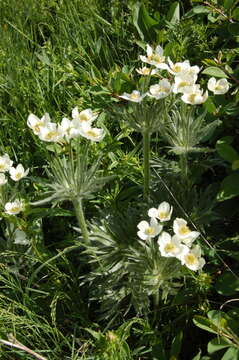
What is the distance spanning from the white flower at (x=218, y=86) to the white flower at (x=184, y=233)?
0.47 m

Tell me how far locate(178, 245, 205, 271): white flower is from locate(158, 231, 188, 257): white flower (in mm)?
16

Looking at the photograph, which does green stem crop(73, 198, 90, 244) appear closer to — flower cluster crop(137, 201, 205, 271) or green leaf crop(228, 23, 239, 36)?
flower cluster crop(137, 201, 205, 271)

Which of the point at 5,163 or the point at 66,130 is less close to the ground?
the point at 66,130

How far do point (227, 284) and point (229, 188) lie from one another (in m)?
0.29

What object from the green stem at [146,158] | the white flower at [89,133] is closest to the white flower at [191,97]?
the green stem at [146,158]

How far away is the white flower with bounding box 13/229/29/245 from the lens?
5.53 ft

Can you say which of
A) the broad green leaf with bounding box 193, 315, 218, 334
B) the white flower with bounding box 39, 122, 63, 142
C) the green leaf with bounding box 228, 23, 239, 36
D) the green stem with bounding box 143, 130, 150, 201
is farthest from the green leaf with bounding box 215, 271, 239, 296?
the green leaf with bounding box 228, 23, 239, 36

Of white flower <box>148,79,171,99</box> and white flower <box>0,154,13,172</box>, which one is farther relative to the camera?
white flower <box>0,154,13,172</box>

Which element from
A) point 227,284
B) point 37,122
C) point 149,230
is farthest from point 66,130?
point 227,284

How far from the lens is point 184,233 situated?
140 centimetres

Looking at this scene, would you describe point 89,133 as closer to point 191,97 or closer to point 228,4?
point 191,97

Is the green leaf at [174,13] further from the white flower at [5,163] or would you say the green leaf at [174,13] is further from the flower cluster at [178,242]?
the flower cluster at [178,242]

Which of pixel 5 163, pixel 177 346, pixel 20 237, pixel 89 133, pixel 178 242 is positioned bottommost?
pixel 177 346

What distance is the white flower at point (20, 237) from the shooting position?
66.4 inches
